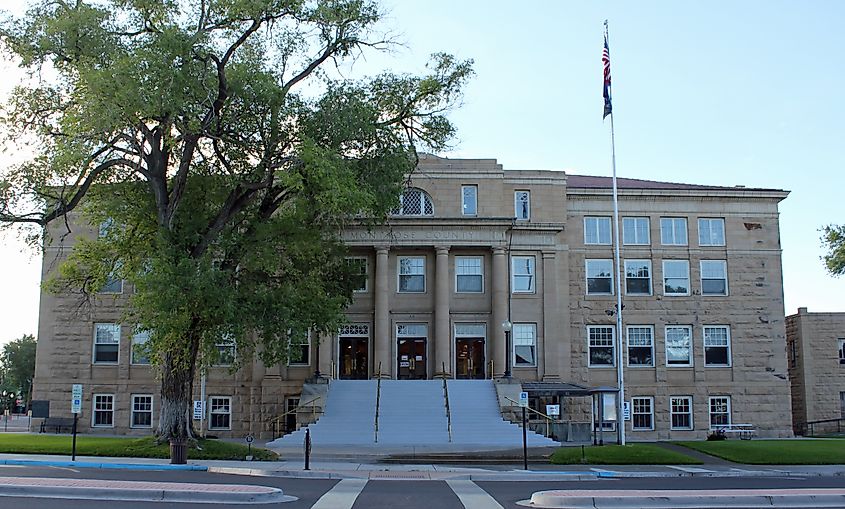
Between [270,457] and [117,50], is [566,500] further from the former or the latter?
[117,50]

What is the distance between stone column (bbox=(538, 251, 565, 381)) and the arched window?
5.60 m

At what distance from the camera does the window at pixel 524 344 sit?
4091 cm

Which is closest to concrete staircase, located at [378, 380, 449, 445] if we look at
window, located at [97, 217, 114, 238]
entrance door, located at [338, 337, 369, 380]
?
entrance door, located at [338, 337, 369, 380]

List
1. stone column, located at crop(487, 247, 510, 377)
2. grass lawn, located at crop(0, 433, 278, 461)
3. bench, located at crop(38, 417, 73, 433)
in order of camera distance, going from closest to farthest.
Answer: grass lawn, located at crop(0, 433, 278, 461) < stone column, located at crop(487, 247, 510, 377) < bench, located at crop(38, 417, 73, 433)

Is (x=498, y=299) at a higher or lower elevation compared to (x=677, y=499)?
higher

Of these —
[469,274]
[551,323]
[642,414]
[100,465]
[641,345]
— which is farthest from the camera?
[641,345]

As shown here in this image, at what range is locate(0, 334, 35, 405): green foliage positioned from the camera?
295 feet

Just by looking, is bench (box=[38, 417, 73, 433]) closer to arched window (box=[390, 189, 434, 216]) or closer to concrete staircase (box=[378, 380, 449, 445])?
concrete staircase (box=[378, 380, 449, 445])

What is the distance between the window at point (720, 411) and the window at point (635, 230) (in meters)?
7.90

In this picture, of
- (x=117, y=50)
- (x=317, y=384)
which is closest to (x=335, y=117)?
(x=117, y=50)

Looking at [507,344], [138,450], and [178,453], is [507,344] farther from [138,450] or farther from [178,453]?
[178,453]

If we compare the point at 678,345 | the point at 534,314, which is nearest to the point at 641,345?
the point at 678,345

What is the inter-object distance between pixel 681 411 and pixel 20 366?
70.0 meters

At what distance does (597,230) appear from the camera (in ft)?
142
